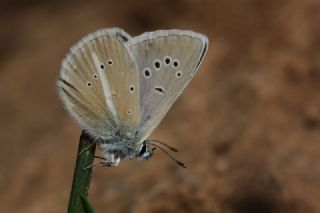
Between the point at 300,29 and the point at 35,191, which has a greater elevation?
the point at 300,29

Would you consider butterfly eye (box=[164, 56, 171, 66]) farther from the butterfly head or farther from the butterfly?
the butterfly head

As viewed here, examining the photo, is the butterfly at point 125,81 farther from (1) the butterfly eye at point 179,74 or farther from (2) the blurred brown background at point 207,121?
(2) the blurred brown background at point 207,121

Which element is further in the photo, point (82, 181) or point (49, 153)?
point (49, 153)

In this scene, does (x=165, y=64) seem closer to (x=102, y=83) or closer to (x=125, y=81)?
(x=125, y=81)

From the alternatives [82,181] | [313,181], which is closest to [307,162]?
[313,181]

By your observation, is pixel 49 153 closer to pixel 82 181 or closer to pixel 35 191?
pixel 35 191

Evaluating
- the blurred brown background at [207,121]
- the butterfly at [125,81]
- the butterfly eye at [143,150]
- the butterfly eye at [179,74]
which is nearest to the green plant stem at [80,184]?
the butterfly at [125,81]
